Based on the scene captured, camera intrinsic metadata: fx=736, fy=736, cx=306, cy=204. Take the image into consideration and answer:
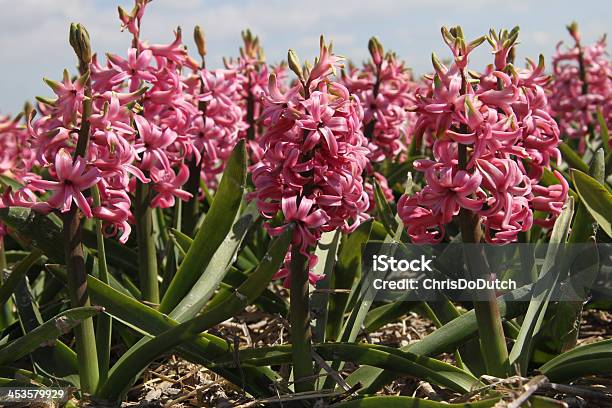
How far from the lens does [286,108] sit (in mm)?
2168

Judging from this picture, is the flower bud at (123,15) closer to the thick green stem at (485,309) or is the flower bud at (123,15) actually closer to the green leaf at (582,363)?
the thick green stem at (485,309)

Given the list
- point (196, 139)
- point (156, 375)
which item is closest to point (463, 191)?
point (156, 375)

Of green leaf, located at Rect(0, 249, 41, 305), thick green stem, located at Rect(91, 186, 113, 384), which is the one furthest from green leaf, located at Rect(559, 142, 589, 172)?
green leaf, located at Rect(0, 249, 41, 305)

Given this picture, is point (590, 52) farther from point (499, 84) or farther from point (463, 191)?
point (463, 191)

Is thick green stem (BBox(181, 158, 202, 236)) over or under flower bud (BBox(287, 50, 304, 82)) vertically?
under

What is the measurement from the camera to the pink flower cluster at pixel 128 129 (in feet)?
7.42

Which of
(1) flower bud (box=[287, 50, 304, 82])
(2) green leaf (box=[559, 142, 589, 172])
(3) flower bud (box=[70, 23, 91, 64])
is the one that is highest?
(3) flower bud (box=[70, 23, 91, 64])

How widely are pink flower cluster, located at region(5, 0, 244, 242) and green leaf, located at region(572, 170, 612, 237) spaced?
5.02 ft

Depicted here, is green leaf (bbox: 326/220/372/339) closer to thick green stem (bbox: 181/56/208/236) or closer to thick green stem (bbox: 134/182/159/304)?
thick green stem (bbox: 134/182/159/304)

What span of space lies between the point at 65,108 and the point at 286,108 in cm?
70

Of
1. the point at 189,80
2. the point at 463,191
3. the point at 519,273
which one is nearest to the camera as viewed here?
the point at 463,191

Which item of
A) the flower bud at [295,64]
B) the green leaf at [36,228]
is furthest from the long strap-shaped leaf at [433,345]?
the green leaf at [36,228]

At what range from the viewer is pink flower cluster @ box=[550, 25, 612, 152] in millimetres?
5504

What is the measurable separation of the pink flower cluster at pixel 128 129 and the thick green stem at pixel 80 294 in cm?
11
